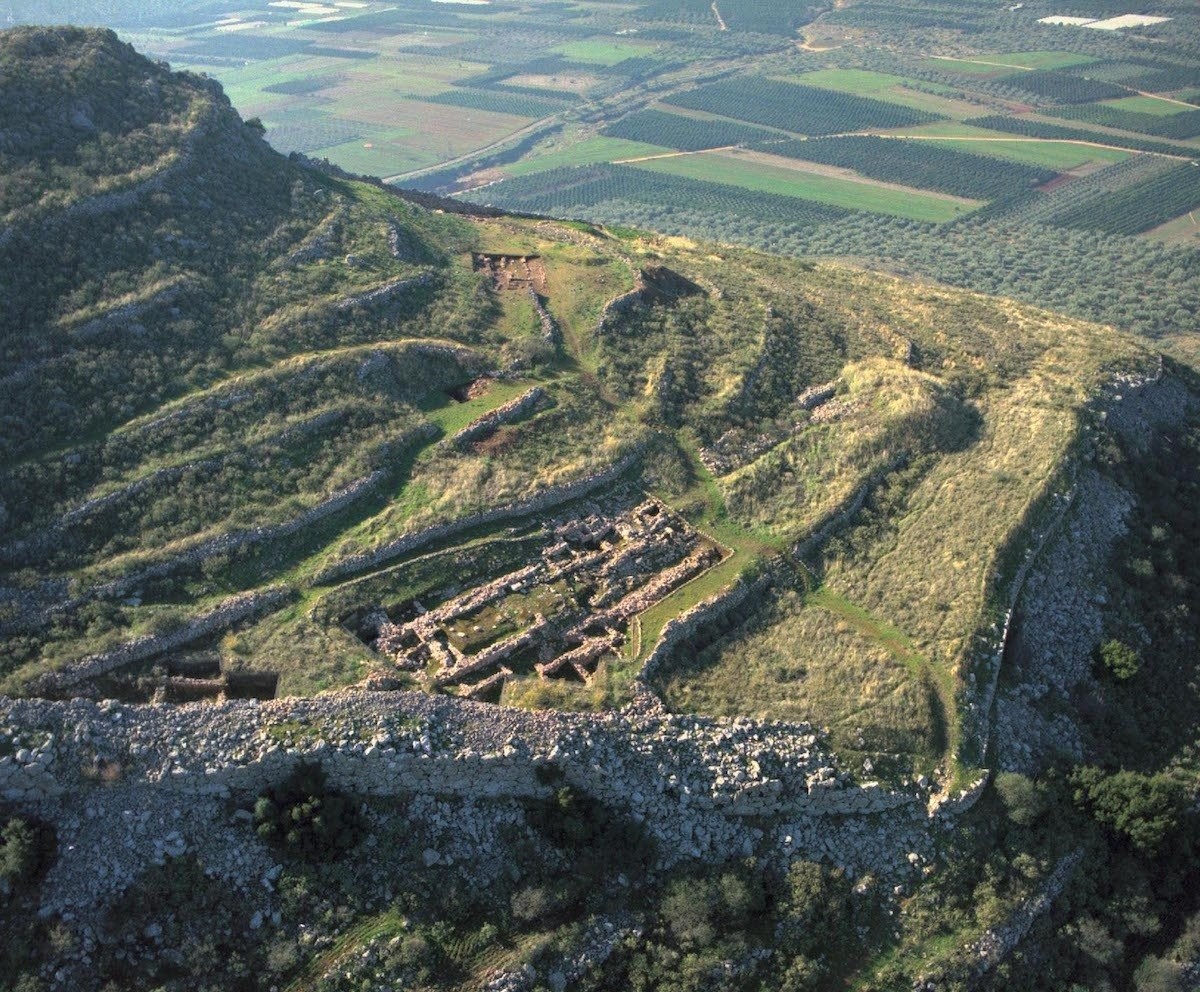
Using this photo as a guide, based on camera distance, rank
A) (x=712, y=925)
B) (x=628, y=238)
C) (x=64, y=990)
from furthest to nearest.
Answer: (x=628, y=238)
(x=712, y=925)
(x=64, y=990)

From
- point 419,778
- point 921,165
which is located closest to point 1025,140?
point 921,165

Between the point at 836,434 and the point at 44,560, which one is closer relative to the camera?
the point at 44,560

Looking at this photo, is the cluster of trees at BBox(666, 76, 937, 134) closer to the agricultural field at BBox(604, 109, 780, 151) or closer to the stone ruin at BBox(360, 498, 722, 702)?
the agricultural field at BBox(604, 109, 780, 151)

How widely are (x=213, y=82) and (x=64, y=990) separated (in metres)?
55.7

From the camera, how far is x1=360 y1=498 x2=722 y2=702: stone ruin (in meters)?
35.7

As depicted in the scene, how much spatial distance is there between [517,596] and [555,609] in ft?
5.79

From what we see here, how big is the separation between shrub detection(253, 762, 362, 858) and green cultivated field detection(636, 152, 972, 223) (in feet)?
389

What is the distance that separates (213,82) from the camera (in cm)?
6266

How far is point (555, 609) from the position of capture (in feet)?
125

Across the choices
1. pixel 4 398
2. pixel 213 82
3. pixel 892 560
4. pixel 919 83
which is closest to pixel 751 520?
pixel 892 560

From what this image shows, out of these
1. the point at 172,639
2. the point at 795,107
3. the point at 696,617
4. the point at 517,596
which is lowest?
the point at 696,617

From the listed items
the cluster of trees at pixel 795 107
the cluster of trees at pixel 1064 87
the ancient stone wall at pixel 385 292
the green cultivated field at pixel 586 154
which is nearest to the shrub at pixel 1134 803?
the ancient stone wall at pixel 385 292

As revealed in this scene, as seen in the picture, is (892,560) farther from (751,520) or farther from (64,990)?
(64,990)

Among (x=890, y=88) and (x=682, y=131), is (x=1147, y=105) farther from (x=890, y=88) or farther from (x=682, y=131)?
(x=682, y=131)
